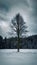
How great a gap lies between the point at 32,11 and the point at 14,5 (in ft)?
1.41

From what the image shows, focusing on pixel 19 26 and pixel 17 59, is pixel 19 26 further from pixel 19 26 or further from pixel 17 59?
pixel 17 59

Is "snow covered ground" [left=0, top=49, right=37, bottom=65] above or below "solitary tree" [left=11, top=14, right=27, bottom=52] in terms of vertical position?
below

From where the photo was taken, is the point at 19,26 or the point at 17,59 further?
the point at 19,26

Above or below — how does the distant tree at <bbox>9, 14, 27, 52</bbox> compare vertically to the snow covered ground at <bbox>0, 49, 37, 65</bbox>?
above

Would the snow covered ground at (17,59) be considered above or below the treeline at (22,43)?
below

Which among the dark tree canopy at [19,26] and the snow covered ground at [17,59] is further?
the dark tree canopy at [19,26]

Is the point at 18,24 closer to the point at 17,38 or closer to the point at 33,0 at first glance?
the point at 17,38

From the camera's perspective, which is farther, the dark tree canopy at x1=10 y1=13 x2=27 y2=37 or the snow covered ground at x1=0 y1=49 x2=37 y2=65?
the dark tree canopy at x1=10 y1=13 x2=27 y2=37

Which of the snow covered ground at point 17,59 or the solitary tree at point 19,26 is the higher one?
the solitary tree at point 19,26

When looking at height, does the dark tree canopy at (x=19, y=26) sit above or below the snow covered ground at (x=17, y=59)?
above

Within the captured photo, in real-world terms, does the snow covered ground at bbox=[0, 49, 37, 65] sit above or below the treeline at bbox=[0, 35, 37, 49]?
below

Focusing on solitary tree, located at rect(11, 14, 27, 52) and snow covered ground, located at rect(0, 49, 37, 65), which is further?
solitary tree, located at rect(11, 14, 27, 52)

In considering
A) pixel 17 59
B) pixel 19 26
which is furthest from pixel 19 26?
pixel 17 59

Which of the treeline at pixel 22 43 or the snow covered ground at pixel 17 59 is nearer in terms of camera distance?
the snow covered ground at pixel 17 59
